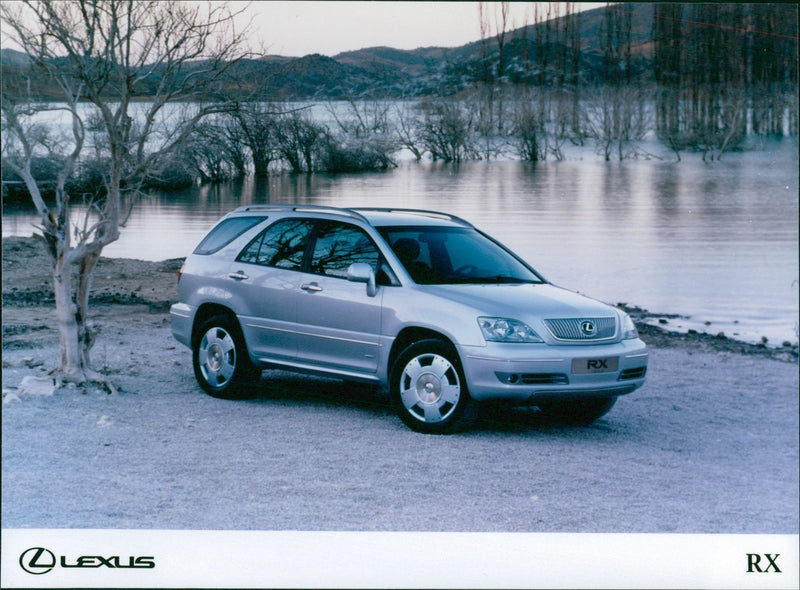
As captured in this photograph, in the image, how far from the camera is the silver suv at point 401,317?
677cm

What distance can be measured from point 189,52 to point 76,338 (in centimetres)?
236

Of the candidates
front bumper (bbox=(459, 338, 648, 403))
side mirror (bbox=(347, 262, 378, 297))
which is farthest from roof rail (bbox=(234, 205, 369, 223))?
front bumper (bbox=(459, 338, 648, 403))

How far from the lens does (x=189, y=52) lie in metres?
7.66

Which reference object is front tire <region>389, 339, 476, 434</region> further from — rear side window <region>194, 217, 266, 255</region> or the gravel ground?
rear side window <region>194, 217, 266, 255</region>

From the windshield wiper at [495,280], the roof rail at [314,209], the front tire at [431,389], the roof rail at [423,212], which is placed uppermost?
the roof rail at [314,209]

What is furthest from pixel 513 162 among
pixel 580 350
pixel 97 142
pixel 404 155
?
pixel 97 142

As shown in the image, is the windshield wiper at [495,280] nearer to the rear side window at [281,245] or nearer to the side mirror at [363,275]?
the side mirror at [363,275]

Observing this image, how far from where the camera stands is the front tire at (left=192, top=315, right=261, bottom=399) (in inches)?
307

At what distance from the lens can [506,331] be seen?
265 inches

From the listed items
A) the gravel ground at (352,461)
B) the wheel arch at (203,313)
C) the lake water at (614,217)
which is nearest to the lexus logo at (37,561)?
the gravel ground at (352,461)

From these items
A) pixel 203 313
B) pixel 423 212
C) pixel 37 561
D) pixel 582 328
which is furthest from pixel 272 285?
pixel 37 561

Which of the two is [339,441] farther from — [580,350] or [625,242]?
[625,242]

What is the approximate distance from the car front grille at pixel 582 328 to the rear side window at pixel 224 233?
2473mm

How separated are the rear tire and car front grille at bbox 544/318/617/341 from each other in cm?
88
